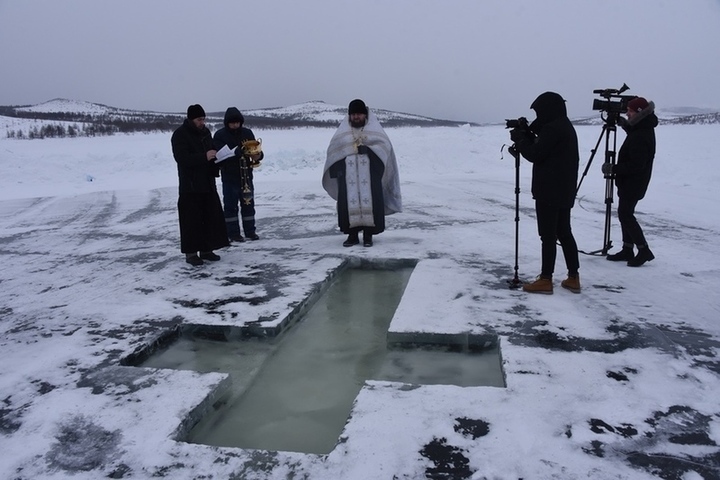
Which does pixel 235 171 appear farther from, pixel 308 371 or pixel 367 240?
pixel 308 371

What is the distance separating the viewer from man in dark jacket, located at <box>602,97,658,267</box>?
209 inches

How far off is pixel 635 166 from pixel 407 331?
3.09 meters

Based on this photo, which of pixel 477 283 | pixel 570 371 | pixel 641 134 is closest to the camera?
pixel 570 371

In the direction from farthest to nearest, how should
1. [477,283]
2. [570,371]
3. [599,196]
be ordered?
1. [599,196]
2. [477,283]
3. [570,371]

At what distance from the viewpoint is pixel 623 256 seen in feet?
18.6

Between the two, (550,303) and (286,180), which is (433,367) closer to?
(550,303)

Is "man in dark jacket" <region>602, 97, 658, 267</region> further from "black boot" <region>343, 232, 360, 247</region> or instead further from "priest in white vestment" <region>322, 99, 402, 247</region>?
"black boot" <region>343, 232, 360, 247</region>

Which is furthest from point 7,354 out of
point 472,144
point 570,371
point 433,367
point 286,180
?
point 472,144

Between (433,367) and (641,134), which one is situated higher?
(641,134)

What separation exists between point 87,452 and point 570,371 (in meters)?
2.58

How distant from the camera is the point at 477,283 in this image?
4.98m

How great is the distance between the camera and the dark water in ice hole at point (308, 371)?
9.37ft

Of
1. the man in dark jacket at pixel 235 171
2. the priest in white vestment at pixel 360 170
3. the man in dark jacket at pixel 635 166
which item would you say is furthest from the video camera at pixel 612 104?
the man in dark jacket at pixel 235 171

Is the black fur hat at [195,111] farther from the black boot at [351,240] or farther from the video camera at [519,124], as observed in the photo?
the video camera at [519,124]
